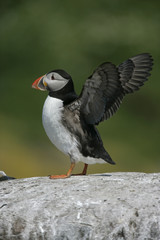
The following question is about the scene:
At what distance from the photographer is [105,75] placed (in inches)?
281

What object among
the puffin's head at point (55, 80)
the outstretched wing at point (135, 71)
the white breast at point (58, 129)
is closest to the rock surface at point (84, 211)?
the white breast at point (58, 129)

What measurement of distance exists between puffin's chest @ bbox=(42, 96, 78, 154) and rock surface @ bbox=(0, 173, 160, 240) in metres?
0.66

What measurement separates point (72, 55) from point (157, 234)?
1497 centimetres

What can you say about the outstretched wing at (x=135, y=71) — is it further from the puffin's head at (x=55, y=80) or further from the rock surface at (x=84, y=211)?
the rock surface at (x=84, y=211)

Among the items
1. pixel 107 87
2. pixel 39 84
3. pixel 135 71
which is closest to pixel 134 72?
pixel 135 71

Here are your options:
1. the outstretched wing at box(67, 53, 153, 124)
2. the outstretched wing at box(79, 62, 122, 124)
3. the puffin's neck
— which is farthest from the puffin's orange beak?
the outstretched wing at box(79, 62, 122, 124)

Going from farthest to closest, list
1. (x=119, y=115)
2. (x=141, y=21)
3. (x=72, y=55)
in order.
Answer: (x=141, y=21), (x=72, y=55), (x=119, y=115)

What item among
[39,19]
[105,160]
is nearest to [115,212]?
[105,160]

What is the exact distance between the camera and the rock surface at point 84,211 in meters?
6.07

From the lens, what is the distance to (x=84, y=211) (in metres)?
6.30

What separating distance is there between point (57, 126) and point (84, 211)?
155cm

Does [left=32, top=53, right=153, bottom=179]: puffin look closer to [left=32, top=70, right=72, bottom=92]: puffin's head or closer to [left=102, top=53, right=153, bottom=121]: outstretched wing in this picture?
[left=32, top=70, right=72, bottom=92]: puffin's head

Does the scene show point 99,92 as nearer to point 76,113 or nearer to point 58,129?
point 76,113

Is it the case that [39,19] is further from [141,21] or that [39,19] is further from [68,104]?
[68,104]
